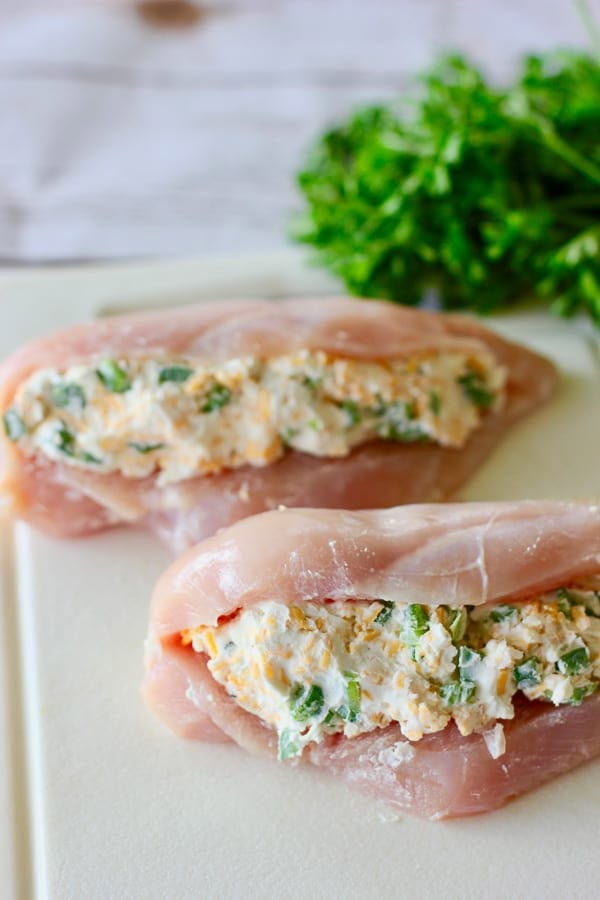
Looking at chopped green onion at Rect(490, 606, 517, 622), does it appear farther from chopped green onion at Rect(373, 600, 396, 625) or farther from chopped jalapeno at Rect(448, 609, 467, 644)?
chopped green onion at Rect(373, 600, 396, 625)

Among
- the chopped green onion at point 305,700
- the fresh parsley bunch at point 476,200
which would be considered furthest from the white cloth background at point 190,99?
the chopped green onion at point 305,700

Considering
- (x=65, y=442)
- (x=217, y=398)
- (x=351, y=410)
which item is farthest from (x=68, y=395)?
(x=351, y=410)

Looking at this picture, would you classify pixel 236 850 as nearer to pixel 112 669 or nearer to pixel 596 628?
pixel 112 669

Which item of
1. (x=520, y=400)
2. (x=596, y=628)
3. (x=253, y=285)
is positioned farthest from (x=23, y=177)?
(x=596, y=628)

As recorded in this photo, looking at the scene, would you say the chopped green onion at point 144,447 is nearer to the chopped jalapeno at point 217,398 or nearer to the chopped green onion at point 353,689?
the chopped jalapeno at point 217,398

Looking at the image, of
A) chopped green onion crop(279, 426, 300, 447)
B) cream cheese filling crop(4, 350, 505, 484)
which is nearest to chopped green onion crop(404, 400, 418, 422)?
cream cheese filling crop(4, 350, 505, 484)
